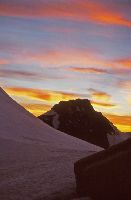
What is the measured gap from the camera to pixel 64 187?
25.2ft

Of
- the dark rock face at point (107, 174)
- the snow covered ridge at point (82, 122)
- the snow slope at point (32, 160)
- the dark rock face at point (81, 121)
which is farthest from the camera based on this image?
the dark rock face at point (81, 121)

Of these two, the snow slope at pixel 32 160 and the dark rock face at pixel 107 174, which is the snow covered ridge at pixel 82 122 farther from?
the dark rock face at pixel 107 174

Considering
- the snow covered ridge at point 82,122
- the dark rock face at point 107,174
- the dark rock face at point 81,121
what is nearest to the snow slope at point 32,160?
the dark rock face at point 107,174

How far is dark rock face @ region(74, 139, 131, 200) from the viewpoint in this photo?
6195 millimetres

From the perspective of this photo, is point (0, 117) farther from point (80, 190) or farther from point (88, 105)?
point (88, 105)

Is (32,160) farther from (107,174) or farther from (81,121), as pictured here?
(81,121)

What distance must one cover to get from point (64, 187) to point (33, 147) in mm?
7304

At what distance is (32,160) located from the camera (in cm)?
1174

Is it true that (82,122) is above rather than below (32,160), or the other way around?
above

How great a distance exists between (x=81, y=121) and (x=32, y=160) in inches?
2541

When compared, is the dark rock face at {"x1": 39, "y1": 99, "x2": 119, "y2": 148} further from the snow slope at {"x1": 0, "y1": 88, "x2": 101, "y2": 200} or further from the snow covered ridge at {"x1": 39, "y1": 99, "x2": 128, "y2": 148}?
the snow slope at {"x1": 0, "y1": 88, "x2": 101, "y2": 200}

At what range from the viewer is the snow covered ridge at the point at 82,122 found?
223 feet

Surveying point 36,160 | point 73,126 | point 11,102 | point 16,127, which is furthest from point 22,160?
point 73,126

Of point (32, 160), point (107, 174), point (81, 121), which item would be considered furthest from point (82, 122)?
point (107, 174)
